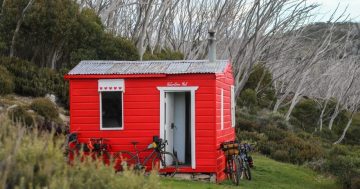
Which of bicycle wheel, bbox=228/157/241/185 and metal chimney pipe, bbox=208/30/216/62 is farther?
metal chimney pipe, bbox=208/30/216/62

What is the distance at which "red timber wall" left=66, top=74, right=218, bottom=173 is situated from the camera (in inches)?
555

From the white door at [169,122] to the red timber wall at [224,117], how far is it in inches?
43.8

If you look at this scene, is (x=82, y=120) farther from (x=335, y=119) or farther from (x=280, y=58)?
(x=335, y=119)

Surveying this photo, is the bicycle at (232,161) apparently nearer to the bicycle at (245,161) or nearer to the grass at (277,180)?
the grass at (277,180)

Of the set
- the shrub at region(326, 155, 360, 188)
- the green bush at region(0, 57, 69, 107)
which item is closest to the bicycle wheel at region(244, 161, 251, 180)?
the shrub at region(326, 155, 360, 188)

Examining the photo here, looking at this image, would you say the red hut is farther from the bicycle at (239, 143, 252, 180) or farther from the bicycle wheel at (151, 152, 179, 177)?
the bicycle at (239, 143, 252, 180)

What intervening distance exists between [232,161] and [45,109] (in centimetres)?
667

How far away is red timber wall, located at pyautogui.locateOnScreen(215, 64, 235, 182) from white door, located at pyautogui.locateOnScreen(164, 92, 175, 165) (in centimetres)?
111

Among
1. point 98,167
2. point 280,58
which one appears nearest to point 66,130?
point 98,167

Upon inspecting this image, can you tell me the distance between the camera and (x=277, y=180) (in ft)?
56.8

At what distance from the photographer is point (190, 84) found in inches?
555

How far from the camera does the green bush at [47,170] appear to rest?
5.95 metres

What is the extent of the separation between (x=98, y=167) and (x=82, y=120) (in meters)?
8.18

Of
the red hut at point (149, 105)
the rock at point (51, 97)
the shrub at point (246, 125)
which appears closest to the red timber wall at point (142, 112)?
the red hut at point (149, 105)
